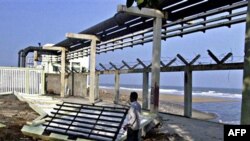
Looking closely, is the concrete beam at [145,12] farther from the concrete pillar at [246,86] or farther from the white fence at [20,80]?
the white fence at [20,80]

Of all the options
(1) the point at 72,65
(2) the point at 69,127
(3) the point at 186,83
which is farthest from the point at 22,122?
(1) the point at 72,65

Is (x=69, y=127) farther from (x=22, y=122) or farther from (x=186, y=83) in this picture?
(x=186, y=83)

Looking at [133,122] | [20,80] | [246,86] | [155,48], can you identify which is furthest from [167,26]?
[20,80]

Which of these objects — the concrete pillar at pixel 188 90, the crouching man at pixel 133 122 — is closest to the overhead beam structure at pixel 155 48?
the concrete pillar at pixel 188 90

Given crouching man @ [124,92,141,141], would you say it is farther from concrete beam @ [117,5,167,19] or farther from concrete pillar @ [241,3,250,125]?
concrete beam @ [117,5,167,19]

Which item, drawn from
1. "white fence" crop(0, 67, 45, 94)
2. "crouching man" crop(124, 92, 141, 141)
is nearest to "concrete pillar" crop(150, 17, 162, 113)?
"crouching man" crop(124, 92, 141, 141)

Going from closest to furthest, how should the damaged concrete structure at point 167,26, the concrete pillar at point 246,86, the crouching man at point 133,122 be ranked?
the concrete pillar at point 246,86 → the crouching man at point 133,122 → the damaged concrete structure at point 167,26

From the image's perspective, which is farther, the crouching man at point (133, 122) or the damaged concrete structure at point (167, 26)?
the damaged concrete structure at point (167, 26)

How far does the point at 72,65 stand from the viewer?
120 ft

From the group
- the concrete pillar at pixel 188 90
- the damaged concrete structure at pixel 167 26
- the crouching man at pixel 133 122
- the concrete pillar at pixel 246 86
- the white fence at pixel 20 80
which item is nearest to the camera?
the concrete pillar at pixel 246 86

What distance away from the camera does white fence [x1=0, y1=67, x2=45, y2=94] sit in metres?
26.1

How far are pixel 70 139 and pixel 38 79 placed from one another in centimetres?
1974

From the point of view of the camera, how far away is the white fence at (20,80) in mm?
26070

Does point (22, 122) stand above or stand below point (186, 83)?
below
